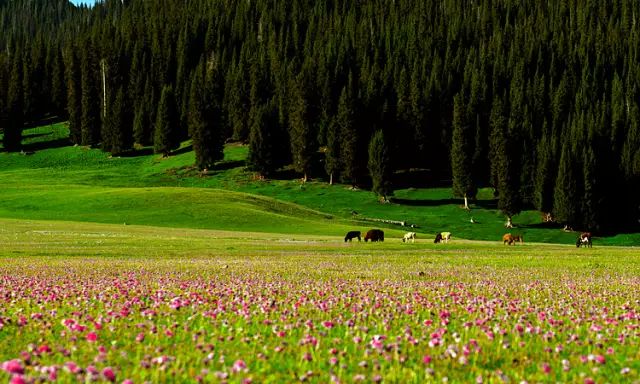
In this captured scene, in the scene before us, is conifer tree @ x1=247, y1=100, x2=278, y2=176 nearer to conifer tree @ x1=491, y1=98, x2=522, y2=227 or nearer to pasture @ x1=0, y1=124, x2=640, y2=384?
conifer tree @ x1=491, y1=98, x2=522, y2=227

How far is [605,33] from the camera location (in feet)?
618

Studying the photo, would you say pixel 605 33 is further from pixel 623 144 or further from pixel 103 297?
pixel 103 297

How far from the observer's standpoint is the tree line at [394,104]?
112500mm

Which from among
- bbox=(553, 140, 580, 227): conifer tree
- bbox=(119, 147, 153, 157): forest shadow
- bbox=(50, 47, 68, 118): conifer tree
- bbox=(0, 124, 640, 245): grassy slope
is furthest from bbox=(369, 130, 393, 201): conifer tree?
bbox=(50, 47, 68, 118): conifer tree

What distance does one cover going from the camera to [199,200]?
85.4 m

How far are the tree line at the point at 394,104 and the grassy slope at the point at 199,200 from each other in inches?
187

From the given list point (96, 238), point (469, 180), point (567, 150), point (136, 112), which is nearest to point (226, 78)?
point (136, 112)

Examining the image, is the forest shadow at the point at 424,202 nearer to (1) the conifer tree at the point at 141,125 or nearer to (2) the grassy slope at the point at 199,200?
(2) the grassy slope at the point at 199,200

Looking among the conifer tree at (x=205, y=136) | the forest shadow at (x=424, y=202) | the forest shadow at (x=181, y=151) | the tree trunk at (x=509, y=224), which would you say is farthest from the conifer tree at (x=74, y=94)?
the tree trunk at (x=509, y=224)

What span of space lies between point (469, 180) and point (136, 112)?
93.5 m

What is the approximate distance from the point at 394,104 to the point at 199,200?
68330mm

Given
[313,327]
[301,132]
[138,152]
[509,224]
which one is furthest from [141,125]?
[313,327]

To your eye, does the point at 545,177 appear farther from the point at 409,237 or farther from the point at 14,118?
the point at 14,118

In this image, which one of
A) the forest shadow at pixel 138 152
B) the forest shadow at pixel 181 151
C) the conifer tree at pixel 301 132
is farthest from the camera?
the forest shadow at pixel 138 152
